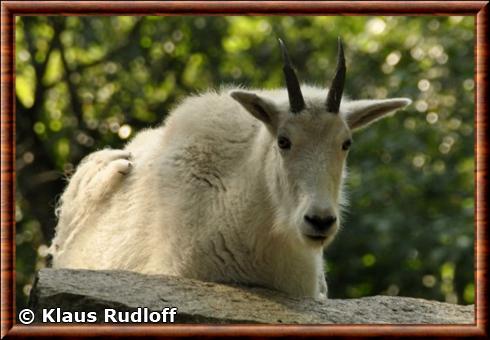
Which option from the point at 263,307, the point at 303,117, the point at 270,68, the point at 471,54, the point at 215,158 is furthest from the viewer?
the point at 270,68

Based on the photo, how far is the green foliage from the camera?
541 inches

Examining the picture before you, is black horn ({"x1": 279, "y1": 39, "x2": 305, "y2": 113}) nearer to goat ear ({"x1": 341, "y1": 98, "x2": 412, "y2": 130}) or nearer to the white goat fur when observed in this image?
the white goat fur

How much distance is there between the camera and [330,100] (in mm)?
6910

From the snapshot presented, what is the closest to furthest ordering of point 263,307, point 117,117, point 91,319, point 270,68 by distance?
point 91,319
point 263,307
point 117,117
point 270,68

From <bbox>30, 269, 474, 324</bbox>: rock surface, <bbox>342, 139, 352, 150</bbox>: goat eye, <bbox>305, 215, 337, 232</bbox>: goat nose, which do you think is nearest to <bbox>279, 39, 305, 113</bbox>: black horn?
<bbox>342, 139, 352, 150</bbox>: goat eye

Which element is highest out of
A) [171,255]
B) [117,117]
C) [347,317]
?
[117,117]

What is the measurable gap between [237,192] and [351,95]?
7858 millimetres

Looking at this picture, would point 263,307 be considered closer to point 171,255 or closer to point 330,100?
point 171,255

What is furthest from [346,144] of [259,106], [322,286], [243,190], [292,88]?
[322,286]

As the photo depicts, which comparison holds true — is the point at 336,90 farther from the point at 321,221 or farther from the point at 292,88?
the point at 321,221

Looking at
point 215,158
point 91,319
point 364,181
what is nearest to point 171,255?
point 215,158

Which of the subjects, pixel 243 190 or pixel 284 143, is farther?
pixel 243 190

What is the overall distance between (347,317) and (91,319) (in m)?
1.73

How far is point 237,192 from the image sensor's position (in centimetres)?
718
